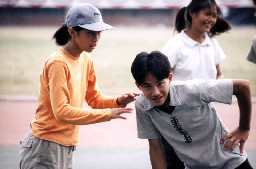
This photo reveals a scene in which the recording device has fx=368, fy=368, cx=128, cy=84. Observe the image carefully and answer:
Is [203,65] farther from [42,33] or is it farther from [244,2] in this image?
[244,2]

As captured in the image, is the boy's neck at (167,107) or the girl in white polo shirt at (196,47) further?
the girl in white polo shirt at (196,47)

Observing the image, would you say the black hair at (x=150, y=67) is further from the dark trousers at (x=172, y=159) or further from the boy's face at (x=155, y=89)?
the dark trousers at (x=172, y=159)

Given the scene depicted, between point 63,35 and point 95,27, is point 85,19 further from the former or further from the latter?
point 63,35

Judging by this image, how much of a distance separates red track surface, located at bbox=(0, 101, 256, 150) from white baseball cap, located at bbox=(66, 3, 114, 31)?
271cm

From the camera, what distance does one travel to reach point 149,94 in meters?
2.11

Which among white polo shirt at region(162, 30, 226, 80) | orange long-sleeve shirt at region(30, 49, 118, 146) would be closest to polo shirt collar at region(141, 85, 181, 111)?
orange long-sleeve shirt at region(30, 49, 118, 146)

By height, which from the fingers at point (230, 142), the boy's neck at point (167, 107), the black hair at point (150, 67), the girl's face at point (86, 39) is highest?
the girl's face at point (86, 39)

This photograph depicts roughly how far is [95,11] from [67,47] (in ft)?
1.02

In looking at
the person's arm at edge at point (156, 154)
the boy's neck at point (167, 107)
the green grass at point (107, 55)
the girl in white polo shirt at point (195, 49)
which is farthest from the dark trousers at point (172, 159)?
the green grass at point (107, 55)

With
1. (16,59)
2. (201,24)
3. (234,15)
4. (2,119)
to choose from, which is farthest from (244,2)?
(201,24)

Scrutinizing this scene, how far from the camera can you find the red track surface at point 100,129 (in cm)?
496

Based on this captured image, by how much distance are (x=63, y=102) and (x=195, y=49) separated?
1.33 metres

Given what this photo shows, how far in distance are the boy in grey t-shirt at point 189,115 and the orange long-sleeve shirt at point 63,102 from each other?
296 millimetres

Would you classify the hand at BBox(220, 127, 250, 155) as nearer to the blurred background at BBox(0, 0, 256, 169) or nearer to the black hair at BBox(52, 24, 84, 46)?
the black hair at BBox(52, 24, 84, 46)
